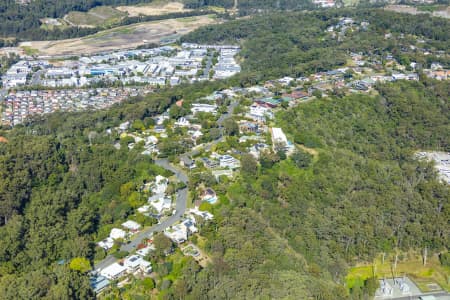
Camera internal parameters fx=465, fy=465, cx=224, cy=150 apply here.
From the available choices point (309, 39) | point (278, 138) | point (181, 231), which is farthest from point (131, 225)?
point (309, 39)

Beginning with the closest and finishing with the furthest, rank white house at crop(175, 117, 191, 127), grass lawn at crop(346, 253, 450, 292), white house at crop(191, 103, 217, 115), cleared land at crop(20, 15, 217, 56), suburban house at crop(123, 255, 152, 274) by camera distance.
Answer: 1. suburban house at crop(123, 255, 152, 274)
2. grass lawn at crop(346, 253, 450, 292)
3. white house at crop(175, 117, 191, 127)
4. white house at crop(191, 103, 217, 115)
5. cleared land at crop(20, 15, 217, 56)

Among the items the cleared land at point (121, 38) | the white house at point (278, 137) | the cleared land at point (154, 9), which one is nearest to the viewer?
the white house at point (278, 137)

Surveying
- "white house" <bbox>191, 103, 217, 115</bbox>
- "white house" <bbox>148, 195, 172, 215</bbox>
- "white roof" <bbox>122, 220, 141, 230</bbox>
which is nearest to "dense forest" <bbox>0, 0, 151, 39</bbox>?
"white house" <bbox>191, 103, 217, 115</bbox>

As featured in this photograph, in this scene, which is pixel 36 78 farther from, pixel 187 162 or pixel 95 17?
pixel 187 162

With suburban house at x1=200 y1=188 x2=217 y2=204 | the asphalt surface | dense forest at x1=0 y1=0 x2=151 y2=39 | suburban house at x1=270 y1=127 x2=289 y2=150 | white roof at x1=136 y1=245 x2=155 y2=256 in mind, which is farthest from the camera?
dense forest at x1=0 y1=0 x2=151 y2=39

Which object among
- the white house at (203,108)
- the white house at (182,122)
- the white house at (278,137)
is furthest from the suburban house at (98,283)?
the white house at (203,108)

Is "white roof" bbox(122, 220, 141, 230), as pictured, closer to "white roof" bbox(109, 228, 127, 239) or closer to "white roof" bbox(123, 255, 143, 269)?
"white roof" bbox(109, 228, 127, 239)

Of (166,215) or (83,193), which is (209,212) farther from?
(83,193)

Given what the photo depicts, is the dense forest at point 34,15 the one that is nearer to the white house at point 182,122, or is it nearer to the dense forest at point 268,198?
the dense forest at point 268,198
